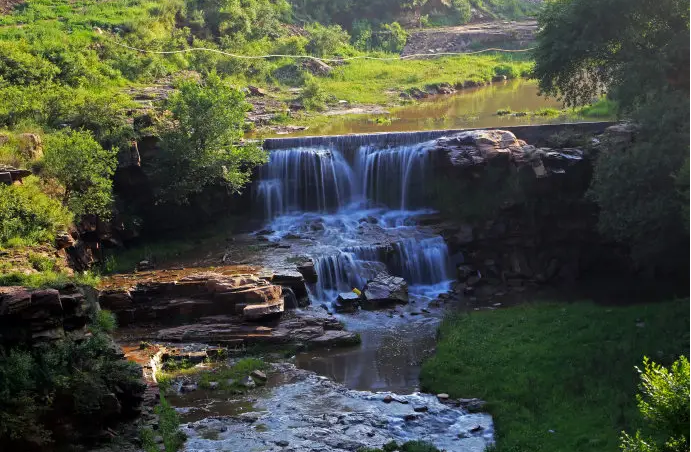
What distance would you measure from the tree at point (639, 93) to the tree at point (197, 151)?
39.3 ft

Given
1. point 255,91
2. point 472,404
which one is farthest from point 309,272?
point 255,91

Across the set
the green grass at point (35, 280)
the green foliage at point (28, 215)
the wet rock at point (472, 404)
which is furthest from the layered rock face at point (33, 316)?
the wet rock at point (472, 404)

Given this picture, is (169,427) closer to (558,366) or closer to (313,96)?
(558,366)

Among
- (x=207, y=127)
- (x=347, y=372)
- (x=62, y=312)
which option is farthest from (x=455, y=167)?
(x=62, y=312)

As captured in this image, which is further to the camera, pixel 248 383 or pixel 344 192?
A: pixel 344 192

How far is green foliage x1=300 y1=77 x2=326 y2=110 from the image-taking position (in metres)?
48.5

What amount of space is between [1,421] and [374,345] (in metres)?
11.3

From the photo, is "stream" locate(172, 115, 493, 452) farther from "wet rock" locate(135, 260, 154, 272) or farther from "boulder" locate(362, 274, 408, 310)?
"wet rock" locate(135, 260, 154, 272)

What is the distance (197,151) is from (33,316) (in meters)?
15.3

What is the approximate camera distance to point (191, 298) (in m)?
25.8

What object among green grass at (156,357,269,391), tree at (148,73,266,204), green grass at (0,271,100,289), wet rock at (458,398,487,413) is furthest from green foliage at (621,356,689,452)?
tree at (148,73,266,204)

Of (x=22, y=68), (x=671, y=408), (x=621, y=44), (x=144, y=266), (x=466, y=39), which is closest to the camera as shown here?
(x=671, y=408)

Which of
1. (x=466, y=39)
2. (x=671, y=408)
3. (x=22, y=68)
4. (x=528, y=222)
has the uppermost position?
(x=466, y=39)

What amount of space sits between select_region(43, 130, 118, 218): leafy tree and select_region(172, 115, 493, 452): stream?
6.68 meters
